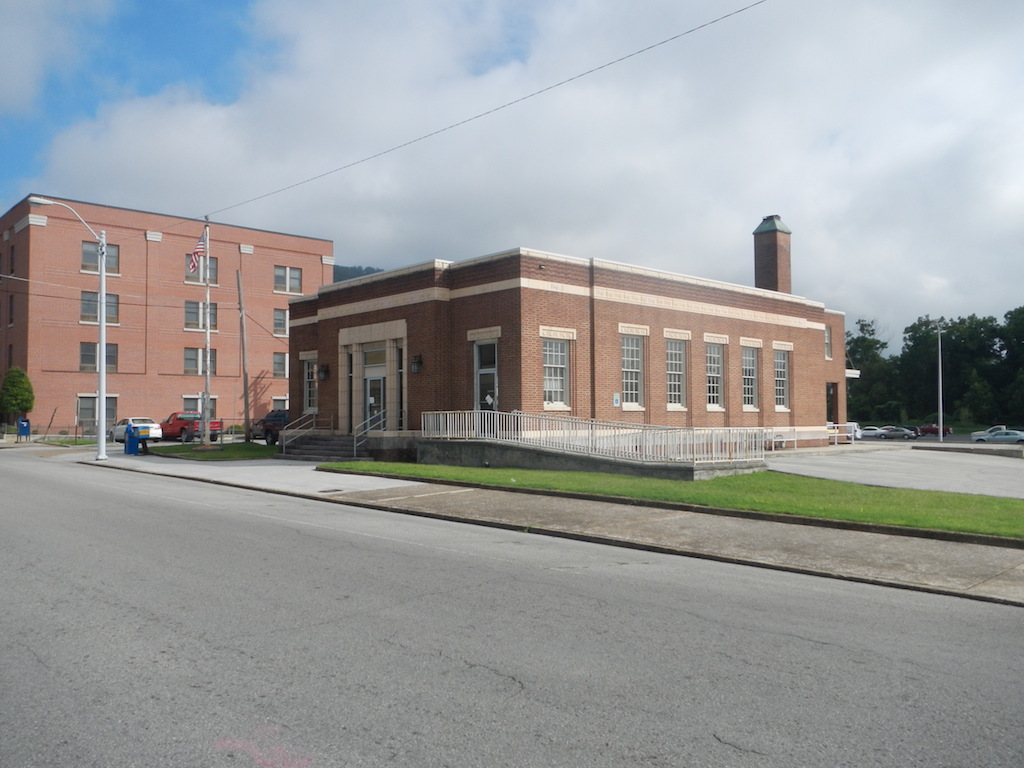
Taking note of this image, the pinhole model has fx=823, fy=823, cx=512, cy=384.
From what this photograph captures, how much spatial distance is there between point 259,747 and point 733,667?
333 cm

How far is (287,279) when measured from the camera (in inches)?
2488

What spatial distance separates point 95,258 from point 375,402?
34989 millimetres

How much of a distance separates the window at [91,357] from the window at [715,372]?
135 feet

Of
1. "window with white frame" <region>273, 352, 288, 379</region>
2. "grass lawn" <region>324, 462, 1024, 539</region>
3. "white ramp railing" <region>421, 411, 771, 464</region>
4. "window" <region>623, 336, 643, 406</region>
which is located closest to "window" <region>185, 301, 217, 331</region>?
"window with white frame" <region>273, 352, 288, 379</region>

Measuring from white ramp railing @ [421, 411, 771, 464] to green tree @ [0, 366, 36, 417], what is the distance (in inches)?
1401

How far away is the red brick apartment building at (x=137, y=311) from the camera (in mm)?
52531

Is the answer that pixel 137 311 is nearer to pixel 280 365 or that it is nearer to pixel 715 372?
pixel 280 365

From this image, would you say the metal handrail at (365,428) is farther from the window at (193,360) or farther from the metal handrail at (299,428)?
the window at (193,360)

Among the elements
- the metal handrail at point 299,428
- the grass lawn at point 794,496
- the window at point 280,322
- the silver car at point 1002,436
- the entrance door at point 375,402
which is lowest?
the silver car at point 1002,436

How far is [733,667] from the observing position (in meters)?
5.96

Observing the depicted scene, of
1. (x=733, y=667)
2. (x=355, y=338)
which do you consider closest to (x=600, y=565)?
(x=733, y=667)

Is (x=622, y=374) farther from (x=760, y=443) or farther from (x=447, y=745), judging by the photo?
(x=447, y=745)

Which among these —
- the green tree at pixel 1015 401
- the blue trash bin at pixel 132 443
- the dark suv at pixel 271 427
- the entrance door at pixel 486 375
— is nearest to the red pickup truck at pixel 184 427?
the dark suv at pixel 271 427

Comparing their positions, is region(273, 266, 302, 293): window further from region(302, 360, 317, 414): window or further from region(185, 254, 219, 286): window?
region(302, 360, 317, 414): window
